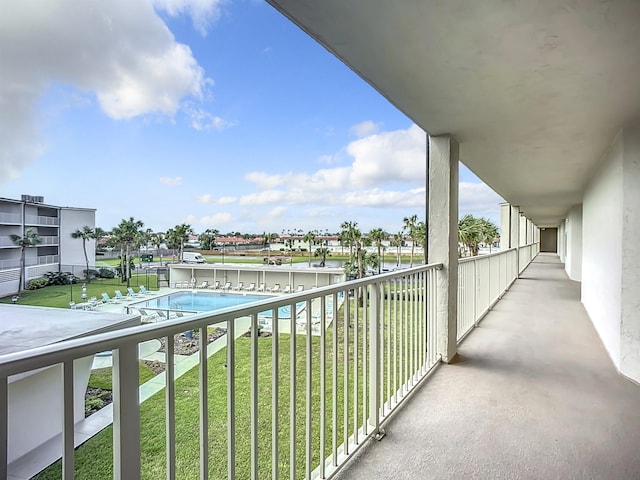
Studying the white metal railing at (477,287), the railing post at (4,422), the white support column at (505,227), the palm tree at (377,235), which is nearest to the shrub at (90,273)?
the railing post at (4,422)

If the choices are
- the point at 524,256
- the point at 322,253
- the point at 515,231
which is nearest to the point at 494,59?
the point at 322,253

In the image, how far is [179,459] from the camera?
9.59ft

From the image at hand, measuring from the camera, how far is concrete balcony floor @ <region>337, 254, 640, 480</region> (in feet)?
5.77

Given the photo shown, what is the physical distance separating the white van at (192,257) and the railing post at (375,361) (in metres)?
1.14

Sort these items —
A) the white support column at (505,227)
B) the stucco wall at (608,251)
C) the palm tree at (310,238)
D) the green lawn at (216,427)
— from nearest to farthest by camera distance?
the green lawn at (216,427)
the stucco wall at (608,251)
the palm tree at (310,238)
the white support column at (505,227)

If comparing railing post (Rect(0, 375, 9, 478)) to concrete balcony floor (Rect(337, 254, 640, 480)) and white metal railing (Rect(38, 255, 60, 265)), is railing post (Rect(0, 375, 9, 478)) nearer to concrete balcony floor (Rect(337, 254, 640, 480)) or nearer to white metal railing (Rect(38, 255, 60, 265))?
white metal railing (Rect(38, 255, 60, 265))

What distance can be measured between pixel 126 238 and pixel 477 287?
431 cm

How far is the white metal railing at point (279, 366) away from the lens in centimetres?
77

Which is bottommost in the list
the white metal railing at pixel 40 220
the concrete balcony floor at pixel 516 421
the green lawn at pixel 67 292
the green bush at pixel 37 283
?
the concrete balcony floor at pixel 516 421

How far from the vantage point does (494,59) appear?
1.88 meters

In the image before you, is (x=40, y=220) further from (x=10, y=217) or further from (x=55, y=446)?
(x=55, y=446)

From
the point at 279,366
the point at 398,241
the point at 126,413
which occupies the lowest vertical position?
the point at 279,366

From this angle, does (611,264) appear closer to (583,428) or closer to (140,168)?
(583,428)

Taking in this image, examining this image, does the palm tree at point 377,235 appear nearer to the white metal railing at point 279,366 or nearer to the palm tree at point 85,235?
the white metal railing at point 279,366
